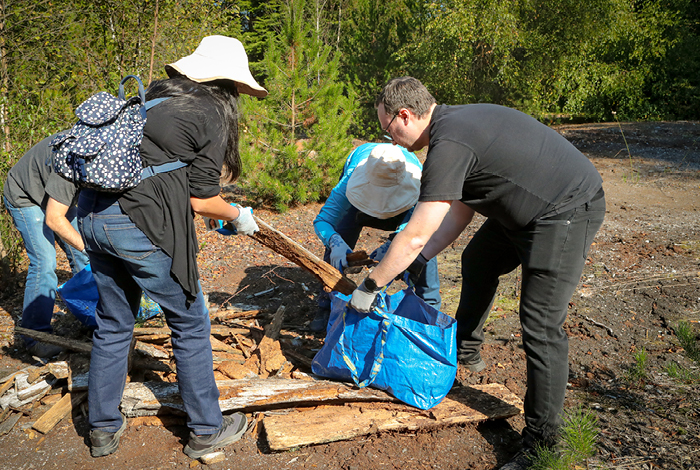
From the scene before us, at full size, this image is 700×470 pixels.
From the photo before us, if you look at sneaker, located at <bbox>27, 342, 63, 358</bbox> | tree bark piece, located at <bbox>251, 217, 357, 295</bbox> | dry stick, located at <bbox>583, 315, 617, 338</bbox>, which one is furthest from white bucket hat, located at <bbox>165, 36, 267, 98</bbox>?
dry stick, located at <bbox>583, 315, 617, 338</bbox>

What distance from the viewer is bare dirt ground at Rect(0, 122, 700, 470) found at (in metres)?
2.27

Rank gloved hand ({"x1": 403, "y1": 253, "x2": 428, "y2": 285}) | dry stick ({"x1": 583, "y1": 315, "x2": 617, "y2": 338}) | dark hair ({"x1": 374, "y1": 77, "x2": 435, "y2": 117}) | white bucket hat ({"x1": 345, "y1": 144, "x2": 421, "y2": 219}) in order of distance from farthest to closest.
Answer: dry stick ({"x1": 583, "y1": 315, "x2": 617, "y2": 338}) < white bucket hat ({"x1": 345, "y1": 144, "x2": 421, "y2": 219}) < gloved hand ({"x1": 403, "y1": 253, "x2": 428, "y2": 285}) < dark hair ({"x1": 374, "y1": 77, "x2": 435, "y2": 117})

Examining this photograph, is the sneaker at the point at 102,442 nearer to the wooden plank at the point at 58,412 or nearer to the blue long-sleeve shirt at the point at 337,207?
the wooden plank at the point at 58,412

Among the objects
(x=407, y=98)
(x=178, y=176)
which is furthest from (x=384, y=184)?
(x=178, y=176)

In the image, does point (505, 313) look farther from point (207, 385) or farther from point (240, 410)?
point (207, 385)

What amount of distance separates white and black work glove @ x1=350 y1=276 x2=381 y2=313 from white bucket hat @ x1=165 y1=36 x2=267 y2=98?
1.05 metres

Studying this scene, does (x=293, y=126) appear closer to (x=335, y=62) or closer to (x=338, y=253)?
(x=335, y=62)

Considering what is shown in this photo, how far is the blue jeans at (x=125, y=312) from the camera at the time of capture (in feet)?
6.28

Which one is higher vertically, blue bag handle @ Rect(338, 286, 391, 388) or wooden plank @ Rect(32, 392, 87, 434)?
blue bag handle @ Rect(338, 286, 391, 388)

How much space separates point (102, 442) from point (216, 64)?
6.01 ft

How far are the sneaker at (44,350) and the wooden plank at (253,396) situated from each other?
96 centimetres

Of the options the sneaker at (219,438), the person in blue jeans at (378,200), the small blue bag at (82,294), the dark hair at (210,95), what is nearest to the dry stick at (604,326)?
the person in blue jeans at (378,200)

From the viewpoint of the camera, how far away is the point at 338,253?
2.92 m

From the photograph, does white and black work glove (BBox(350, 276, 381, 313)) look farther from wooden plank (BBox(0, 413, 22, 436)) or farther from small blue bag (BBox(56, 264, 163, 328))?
wooden plank (BBox(0, 413, 22, 436))
